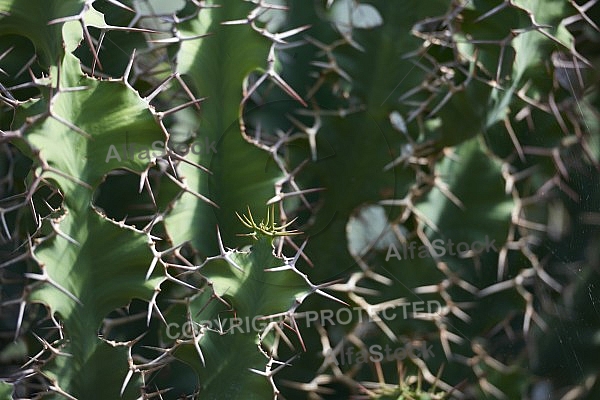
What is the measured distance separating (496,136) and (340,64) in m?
0.36

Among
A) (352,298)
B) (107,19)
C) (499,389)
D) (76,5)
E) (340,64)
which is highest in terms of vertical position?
(76,5)

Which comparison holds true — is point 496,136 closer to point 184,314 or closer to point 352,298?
point 352,298

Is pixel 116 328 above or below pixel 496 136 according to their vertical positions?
below

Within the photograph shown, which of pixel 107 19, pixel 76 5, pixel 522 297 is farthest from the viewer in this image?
pixel 522 297

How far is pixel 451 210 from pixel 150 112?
0.80 m

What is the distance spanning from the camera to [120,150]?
1.18 metres

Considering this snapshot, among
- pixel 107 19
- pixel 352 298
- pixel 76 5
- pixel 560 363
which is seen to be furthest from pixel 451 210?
pixel 76 5

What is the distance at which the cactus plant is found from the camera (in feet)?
3.98

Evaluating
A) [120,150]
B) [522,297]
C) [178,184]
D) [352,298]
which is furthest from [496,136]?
[120,150]

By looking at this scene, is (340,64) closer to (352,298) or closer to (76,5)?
(352,298)

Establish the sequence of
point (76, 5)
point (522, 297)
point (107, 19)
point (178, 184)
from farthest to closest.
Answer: point (522, 297), point (107, 19), point (178, 184), point (76, 5)

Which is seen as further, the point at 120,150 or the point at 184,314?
the point at 184,314

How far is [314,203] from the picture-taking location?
1.72 meters

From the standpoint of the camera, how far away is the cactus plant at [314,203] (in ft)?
3.98
